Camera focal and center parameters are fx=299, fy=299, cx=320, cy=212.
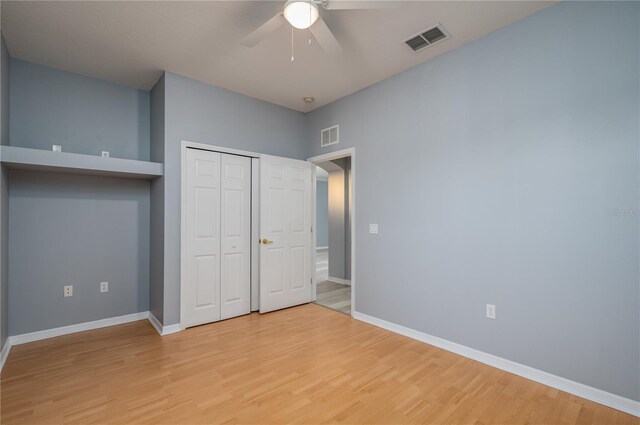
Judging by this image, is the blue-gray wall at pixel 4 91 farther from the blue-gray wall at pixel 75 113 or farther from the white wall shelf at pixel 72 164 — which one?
the white wall shelf at pixel 72 164

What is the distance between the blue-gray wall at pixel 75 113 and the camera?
308 cm

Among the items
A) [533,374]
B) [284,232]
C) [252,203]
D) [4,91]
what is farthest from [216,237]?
[533,374]

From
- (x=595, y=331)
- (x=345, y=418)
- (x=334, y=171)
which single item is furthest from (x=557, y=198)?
(x=334, y=171)

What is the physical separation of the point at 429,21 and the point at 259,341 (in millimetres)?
3357

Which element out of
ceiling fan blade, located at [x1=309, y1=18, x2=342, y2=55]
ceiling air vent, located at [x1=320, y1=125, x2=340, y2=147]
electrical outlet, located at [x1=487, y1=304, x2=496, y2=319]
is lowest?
electrical outlet, located at [x1=487, y1=304, x2=496, y2=319]

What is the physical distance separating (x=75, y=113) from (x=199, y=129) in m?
1.33

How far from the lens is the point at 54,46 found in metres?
2.83

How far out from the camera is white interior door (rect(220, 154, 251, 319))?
373 cm

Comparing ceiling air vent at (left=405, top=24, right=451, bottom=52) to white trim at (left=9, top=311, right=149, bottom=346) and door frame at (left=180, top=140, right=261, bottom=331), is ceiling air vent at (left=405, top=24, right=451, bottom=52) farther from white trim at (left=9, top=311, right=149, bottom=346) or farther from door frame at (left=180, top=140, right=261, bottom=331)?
white trim at (left=9, top=311, right=149, bottom=346)

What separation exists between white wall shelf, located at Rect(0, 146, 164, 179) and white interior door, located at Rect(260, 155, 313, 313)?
1.38 metres

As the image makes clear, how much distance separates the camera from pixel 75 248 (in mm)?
3316

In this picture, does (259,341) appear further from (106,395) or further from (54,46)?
(54,46)

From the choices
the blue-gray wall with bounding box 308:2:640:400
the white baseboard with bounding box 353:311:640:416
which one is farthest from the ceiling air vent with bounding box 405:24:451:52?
the white baseboard with bounding box 353:311:640:416

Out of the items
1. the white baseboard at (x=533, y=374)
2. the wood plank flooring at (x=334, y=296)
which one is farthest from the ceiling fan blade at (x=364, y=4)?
the wood plank flooring at (x=334, y=296)
